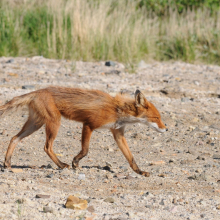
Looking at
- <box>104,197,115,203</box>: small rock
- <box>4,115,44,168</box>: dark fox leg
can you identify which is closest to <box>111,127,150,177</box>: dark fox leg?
<box>4,115,44,168</box>: dark fox leg

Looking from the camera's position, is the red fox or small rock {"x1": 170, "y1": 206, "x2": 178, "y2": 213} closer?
small rock {"x1": 170, "y1": 206, "x2": 178, "y2": 213}

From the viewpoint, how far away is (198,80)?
1186cm

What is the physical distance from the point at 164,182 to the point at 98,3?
12285 millimetres

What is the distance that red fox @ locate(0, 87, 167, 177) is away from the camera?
597 centimetres

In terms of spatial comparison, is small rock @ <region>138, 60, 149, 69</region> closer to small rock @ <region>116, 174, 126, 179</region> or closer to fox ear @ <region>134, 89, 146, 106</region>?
fox ear @ <region>134, 89, 146, 106</region>

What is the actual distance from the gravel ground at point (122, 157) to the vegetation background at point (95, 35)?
41.3 inches

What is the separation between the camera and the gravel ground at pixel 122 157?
14.5 feet

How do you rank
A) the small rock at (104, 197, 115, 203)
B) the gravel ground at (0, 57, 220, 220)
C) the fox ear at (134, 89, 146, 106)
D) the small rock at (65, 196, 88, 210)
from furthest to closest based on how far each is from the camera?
the fox ear at (134, 89, 146, 106) < the small rock at (104, 197, 115, 203) < the gravel ground at (0, 57, 220, 220) < the small rock at (65, 196, 88, 210)

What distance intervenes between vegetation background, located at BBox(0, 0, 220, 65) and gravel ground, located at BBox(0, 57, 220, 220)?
105cm

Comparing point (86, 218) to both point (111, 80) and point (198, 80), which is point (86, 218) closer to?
point (111, 80)

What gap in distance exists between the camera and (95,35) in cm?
1383

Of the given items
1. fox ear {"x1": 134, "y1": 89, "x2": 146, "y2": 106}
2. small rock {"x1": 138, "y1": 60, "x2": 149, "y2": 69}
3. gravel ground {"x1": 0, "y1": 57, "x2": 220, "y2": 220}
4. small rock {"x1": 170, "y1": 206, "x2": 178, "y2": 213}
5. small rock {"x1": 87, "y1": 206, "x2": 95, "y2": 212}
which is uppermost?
fox ear {"x1": 134, "y1": 89, "x2": 146, "y2": 106}

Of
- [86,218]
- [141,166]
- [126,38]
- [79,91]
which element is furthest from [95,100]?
[126,38]

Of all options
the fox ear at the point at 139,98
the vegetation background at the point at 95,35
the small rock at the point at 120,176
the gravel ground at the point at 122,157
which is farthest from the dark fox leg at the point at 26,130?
the vegetation background at the point at 95,35
